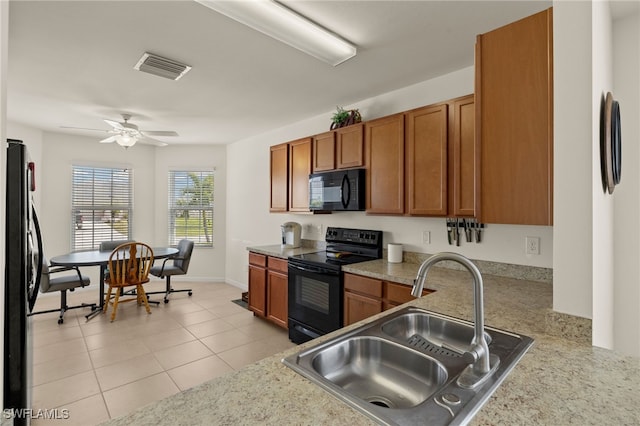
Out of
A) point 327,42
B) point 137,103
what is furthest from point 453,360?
point 137,103

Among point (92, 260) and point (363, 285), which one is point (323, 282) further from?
point (92, 260)

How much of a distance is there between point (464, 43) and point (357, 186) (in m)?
1.41

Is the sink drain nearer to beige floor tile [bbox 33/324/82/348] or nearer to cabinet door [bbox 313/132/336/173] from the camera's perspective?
cabinet door [bbox 313/132/336/173]

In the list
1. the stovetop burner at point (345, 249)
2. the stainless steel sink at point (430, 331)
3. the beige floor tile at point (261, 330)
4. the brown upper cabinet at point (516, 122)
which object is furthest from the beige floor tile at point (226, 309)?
the brown upper cabinet at point (516, 122)

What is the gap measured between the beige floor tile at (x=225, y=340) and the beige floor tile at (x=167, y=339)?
0.22 m

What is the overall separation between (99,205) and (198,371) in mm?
4207

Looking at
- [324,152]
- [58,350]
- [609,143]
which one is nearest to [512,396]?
[609,143]

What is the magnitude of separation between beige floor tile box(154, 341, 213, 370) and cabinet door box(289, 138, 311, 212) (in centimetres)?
182

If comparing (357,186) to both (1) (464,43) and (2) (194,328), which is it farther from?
(2) (194,328)

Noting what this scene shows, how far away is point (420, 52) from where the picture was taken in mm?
2371

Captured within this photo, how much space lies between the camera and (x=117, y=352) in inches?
120

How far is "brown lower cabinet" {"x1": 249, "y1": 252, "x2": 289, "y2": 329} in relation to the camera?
344cm

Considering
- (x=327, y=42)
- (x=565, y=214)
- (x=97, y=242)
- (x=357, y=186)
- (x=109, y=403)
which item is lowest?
(x=109, y=403)

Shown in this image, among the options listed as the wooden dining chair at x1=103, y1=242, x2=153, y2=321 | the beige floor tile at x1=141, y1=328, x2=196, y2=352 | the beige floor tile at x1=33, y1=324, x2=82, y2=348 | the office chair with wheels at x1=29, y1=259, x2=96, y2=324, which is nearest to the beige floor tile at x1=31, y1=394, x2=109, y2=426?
the beige floor tile at x1=141, y1=328, x2=196, y2=352
